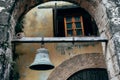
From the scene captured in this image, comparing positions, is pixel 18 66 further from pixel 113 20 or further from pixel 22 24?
pixel 113 20

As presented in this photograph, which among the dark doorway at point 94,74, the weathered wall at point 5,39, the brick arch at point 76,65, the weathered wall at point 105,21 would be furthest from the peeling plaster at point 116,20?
the dark doorway at point 94,74

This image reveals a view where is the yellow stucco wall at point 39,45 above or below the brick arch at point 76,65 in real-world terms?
above

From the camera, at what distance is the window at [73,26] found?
6.14m

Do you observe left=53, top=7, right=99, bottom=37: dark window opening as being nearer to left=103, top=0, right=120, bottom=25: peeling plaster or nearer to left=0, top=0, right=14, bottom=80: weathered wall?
left=103, top=0, right=120, bottom=25: peeling plaster

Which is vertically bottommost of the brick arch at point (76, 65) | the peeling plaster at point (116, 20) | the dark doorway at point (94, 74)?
the dark doorway at point (94, 74)

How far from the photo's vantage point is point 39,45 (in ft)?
19.3

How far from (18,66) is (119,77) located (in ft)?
10.8

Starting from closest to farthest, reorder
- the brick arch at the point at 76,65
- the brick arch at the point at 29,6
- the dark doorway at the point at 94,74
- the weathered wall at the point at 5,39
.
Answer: the weathered wall at the point at 5,39 < the brick arch at the point at 29,6 < the brick arch at the point at 76,65 < the dark doorway at the point at 94,74

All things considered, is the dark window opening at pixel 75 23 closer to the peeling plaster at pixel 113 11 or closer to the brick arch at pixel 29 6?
the brick arch at pixel 29 6

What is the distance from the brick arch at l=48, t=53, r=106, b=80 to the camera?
5.64m

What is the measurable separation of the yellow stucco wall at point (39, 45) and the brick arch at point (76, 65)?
0.10 metres

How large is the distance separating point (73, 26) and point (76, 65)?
1.09 meters

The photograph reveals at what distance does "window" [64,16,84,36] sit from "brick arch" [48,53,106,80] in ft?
2.18

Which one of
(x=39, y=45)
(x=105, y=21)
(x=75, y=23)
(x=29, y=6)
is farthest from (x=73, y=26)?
(x=105, y=21)
